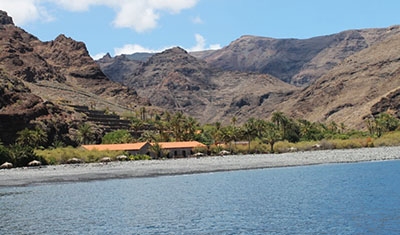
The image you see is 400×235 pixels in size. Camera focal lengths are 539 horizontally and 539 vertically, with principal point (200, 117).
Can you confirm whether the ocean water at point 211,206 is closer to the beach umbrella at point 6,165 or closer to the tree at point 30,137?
the beach umbrella at point 6,165

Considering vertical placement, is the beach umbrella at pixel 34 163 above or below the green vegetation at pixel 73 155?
below

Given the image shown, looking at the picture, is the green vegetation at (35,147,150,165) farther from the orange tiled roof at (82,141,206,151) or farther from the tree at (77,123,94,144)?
the tree at (77,123,94,144)

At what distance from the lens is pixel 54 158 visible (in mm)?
105375

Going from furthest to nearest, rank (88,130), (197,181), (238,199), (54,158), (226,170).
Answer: (88,130)
(54,158)
(226,170)
(197,181)
(238,199)

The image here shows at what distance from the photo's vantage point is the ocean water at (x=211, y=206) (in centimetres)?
3350

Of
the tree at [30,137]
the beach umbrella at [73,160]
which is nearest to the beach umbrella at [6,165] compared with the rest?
the beach umbrella at [73,160]

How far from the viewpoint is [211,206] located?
4344 centimetres

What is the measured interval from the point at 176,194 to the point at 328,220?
20.9 m

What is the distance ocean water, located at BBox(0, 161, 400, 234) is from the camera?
33.5 m

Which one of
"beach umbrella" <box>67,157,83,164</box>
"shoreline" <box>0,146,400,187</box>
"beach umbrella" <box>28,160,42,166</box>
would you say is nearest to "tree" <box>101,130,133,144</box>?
"beach umbrella" <box>67,157,83,164</box>

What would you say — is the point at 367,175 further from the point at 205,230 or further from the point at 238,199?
the point at 205,230

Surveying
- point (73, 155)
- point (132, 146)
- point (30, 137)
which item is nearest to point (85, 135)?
point (132, 146)

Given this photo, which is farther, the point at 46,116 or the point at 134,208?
the point at 46,116

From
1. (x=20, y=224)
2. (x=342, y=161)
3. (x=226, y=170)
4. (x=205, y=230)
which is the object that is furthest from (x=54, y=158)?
(x=205, y=230)
